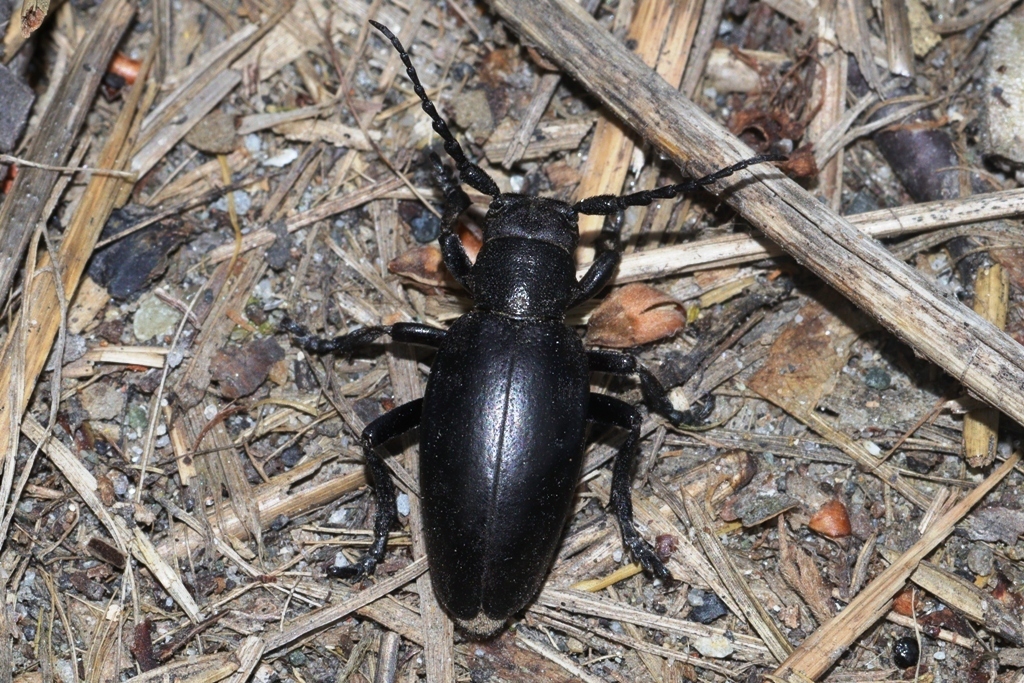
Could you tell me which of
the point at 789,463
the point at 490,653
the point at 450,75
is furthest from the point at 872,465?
the point at 450,75

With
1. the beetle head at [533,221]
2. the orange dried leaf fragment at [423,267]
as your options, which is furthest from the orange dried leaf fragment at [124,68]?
the beetle head at [533,221]

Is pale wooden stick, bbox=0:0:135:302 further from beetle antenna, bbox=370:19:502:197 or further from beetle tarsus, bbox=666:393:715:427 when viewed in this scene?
beetle tarsus, bbox=666:393:715:427

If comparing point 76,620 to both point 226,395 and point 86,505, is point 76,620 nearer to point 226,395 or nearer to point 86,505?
point 86,505

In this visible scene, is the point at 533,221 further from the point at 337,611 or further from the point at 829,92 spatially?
the point at 337,611

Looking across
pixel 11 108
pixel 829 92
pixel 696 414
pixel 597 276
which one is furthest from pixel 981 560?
pixel 11 108

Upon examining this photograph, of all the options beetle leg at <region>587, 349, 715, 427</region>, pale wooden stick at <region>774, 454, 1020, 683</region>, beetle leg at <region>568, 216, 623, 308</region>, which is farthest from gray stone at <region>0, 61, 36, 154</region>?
pale wooden stick at <region>774, 454, 1020, 683</region>
